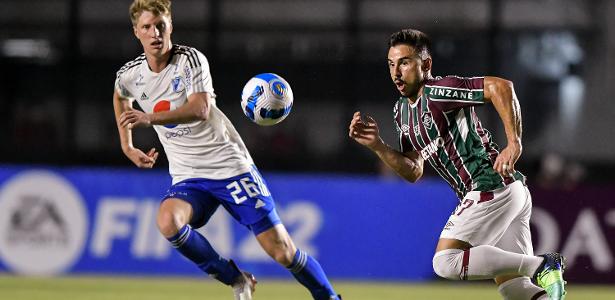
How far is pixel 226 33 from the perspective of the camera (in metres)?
15.8

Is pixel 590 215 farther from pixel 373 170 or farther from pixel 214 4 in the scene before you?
pixel 214 4

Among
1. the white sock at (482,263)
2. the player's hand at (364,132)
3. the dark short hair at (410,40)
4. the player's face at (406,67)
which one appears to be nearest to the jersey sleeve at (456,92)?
the player's face at (406,67)

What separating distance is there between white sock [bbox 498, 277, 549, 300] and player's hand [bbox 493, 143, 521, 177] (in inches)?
32.9

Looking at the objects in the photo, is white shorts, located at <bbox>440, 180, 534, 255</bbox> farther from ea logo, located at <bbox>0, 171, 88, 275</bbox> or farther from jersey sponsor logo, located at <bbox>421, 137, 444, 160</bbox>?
ea logo, located at <bbox>0, 171, 88, 275</bbox>

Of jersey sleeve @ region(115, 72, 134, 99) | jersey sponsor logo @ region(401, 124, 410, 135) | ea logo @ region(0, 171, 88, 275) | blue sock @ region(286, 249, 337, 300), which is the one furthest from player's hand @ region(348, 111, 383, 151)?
ea logo @ region(0, 171, 88, 275)

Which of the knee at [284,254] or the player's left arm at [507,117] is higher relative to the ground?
the player's left arm at [507,117]

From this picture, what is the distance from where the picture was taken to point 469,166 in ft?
20.9

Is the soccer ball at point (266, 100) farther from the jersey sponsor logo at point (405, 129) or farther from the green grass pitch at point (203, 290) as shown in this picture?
the green grass pitch at point (203, 290)

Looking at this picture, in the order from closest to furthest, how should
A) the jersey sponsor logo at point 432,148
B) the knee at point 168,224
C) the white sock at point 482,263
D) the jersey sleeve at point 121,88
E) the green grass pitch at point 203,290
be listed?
the white sock at point 482,263, the jersey sponsor logo at point 432,148, the knee at point 168,224, the jersey sleeve at point 121,88, the green grass pitch at point 203,290

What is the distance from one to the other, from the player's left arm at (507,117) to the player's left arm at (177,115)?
163 cm

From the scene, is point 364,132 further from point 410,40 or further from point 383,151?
point 410,40

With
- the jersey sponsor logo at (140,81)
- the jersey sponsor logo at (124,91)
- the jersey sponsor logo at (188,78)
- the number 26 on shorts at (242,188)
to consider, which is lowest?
the number 26 on shorts at (242,188)

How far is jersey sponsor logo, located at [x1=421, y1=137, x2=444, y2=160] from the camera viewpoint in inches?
252

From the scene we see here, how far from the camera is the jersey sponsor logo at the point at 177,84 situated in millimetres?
6938
